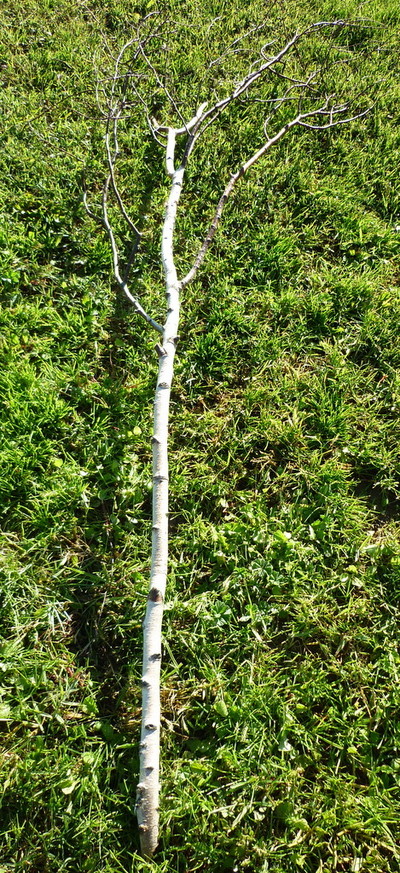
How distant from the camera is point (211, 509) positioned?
277cm

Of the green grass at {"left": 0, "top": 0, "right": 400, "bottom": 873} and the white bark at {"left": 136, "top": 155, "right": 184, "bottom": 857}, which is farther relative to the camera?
the green grass at {"left": 0, "top": 0, "right": 400, "bottom": 873}

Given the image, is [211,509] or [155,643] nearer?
[155,643]

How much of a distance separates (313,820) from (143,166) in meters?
4.18

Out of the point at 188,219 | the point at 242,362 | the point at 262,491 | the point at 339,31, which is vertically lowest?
the point at 262,491

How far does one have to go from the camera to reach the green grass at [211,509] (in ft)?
6.59

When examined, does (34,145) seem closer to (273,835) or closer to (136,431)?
(136,431)

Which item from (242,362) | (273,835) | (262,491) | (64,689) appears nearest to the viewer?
(273,835)

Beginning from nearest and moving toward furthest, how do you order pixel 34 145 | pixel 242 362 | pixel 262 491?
pixel 262 491 → pixel 242 362 → pixel 34 145

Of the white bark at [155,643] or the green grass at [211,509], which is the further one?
the green grass at [211,509]

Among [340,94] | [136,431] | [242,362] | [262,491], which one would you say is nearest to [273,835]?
[262,491]

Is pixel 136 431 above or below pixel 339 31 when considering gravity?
below

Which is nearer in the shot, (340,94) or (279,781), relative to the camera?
(279,781)

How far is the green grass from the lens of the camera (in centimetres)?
201

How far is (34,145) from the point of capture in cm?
404
